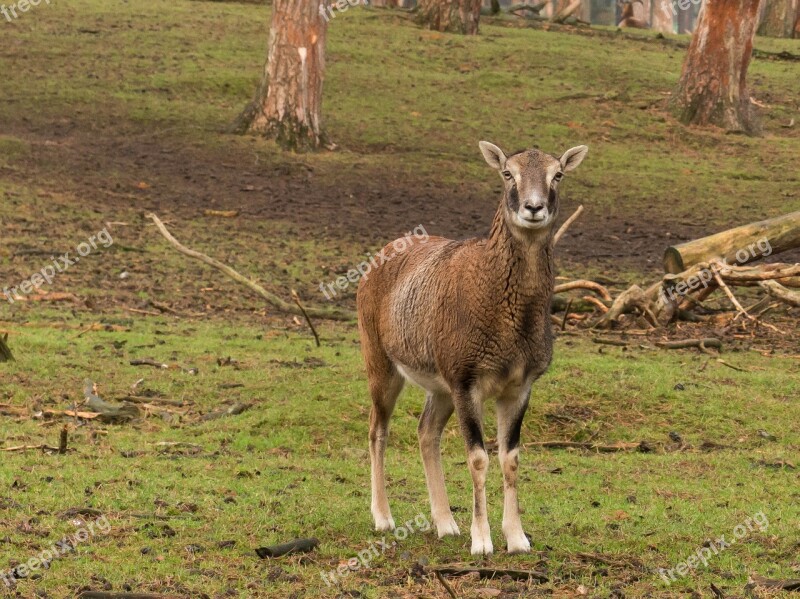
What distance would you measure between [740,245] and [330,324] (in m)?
5.09

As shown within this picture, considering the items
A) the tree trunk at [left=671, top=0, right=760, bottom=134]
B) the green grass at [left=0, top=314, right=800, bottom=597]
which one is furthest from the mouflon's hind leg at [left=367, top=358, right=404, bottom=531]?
the tree trunk at [left=671, top=0, right=760, bottom=134]

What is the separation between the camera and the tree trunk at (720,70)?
26.8 metres

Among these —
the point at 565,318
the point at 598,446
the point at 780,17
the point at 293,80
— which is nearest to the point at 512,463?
the point at 598,446

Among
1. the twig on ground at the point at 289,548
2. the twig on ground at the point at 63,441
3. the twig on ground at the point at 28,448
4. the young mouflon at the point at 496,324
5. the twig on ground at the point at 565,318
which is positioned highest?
the young mouflon at the point at 496,324

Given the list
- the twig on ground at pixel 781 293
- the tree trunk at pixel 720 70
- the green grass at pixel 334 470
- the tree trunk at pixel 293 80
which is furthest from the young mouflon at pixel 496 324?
the tree trunk at pixel 720 70

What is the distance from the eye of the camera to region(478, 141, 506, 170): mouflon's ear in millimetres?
7266

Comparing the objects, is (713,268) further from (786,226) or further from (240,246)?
(240,246)

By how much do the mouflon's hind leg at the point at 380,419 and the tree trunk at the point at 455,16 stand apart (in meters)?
27.3

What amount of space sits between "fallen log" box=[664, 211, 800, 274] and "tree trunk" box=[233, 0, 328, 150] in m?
9.88

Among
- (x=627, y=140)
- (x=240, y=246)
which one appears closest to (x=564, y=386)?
(x=240, y=246)

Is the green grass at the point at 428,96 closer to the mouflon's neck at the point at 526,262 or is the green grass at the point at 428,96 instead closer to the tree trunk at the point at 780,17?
the tree trunk at the point at 780,17

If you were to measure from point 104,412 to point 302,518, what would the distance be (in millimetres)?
3390

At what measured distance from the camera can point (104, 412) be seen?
35.3 feet

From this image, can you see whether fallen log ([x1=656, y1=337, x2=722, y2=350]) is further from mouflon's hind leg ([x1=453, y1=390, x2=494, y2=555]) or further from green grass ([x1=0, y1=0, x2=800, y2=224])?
green grass ([x1=0, y1=0, x2=800, y2=224])
